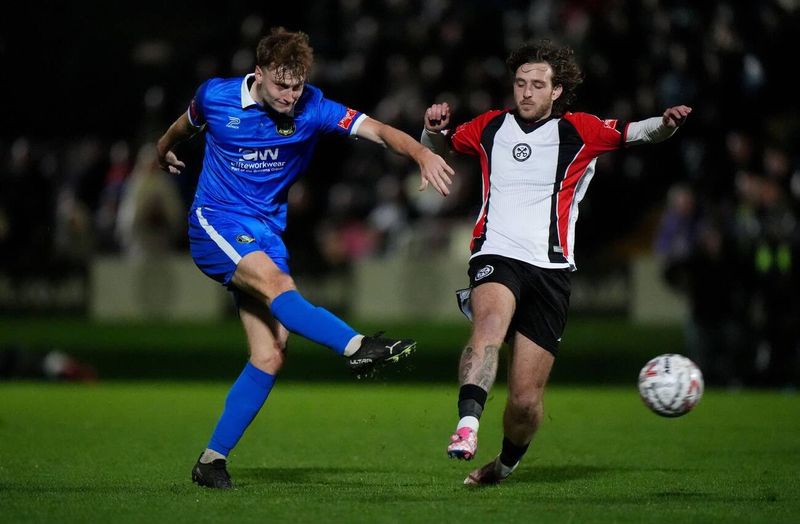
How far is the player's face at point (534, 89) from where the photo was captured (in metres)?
7.80

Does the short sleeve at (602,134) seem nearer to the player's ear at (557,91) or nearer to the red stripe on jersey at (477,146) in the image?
the player's ear at (557,91)

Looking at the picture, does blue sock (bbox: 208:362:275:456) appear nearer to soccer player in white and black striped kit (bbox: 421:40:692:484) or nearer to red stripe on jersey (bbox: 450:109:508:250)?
soccer player in white and black striped kit (bbox: 421:40:692:484)

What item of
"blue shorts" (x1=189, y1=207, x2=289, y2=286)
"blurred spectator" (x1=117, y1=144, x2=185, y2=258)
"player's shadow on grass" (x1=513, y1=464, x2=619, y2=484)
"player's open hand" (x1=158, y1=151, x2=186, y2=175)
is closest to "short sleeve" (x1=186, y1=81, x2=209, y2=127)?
"player's open hand" (x1=158, y1=151, x2=186, y2=175)

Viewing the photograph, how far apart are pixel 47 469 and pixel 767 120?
13.5 m

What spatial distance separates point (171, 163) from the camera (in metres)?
8.33

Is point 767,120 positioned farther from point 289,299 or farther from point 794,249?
point 289,299

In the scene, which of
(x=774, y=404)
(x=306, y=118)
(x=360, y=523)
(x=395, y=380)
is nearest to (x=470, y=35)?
(x=395, y=380)

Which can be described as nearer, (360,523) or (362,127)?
(360,523)

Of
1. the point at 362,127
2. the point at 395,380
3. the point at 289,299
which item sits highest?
the point at 362,127

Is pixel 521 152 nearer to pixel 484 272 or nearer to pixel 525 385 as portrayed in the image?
pixel 484 272

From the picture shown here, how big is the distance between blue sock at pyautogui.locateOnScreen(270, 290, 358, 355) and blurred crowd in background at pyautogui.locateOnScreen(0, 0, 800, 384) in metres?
9.50

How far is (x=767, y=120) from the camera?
1958cm

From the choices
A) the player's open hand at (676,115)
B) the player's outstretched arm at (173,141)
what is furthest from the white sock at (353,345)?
the player's open hand at (676,115)

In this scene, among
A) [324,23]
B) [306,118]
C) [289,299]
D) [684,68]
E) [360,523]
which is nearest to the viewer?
[360,523]
